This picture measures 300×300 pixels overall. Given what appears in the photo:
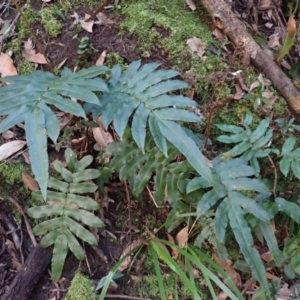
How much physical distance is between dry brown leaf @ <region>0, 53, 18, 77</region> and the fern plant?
0.83 meters

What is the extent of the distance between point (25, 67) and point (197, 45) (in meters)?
1.16

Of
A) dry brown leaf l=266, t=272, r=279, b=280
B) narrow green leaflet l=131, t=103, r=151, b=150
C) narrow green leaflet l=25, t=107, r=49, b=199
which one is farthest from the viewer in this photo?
dry brown leaf l=266, t=272, r=279, b=280

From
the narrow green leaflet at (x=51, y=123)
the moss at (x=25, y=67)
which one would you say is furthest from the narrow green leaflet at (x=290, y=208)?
the moss at (x=25, y=67)

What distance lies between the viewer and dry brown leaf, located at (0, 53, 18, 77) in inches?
105

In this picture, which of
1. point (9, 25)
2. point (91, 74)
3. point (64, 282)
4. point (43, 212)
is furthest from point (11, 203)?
point (9, 25)

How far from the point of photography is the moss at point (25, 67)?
2658 millimetres

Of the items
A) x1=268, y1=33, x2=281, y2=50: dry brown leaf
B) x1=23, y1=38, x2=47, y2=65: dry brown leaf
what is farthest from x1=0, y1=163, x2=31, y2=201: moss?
x1=268, y1=33, x2=281, y2=50: dry brown leaf

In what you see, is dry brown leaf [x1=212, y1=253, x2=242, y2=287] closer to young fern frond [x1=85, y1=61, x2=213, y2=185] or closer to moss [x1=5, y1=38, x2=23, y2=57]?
young fern frond [x1=85, y1=61, x2=213, y2=185]

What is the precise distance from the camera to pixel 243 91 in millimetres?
2586

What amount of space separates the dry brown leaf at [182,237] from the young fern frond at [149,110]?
0.66 m

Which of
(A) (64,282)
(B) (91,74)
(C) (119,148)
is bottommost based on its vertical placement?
(A) (64,282)

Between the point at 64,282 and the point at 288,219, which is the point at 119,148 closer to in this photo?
the point at 64,282

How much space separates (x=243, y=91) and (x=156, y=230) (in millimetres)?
1054

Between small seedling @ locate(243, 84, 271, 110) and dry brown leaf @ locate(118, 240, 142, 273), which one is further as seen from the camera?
small seedling @ locate(243, 84, 271, 110)
